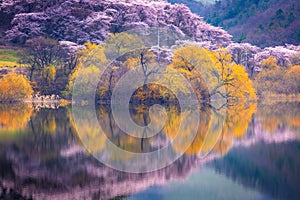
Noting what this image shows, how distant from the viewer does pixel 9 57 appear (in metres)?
44.5

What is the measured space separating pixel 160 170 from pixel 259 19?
72.2 meters

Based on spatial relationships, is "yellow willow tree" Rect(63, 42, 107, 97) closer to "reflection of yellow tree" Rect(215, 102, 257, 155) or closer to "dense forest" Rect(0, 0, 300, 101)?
"dense forest" Rect(0, 0, 300, 101)

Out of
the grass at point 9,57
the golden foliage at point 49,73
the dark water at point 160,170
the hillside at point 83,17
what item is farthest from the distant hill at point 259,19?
the dark water at point 160,170

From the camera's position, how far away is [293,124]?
20.4 m

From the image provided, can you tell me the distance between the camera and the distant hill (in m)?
66.0

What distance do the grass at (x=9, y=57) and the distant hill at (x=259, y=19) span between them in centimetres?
3403

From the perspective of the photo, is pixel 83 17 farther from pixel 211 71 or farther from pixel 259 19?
pixel 259 19

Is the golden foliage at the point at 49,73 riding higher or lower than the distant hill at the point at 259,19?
lower

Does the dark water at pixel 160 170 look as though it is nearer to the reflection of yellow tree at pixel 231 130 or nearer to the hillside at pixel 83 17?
the reflection of yellow tree at pixel 231 130

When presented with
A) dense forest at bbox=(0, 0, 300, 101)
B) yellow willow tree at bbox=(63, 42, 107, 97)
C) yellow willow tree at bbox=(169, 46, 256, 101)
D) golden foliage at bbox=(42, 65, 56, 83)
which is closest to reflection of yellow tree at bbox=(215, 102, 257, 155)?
yellow willow tree at bbox=(169, 46, 256, 101)

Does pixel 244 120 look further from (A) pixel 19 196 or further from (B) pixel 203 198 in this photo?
(A) pixel 19 196

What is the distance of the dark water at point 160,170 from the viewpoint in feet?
31.2

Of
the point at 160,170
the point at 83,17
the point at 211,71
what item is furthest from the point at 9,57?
the point at 160,170

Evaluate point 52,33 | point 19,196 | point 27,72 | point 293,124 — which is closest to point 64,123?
point 293,124
